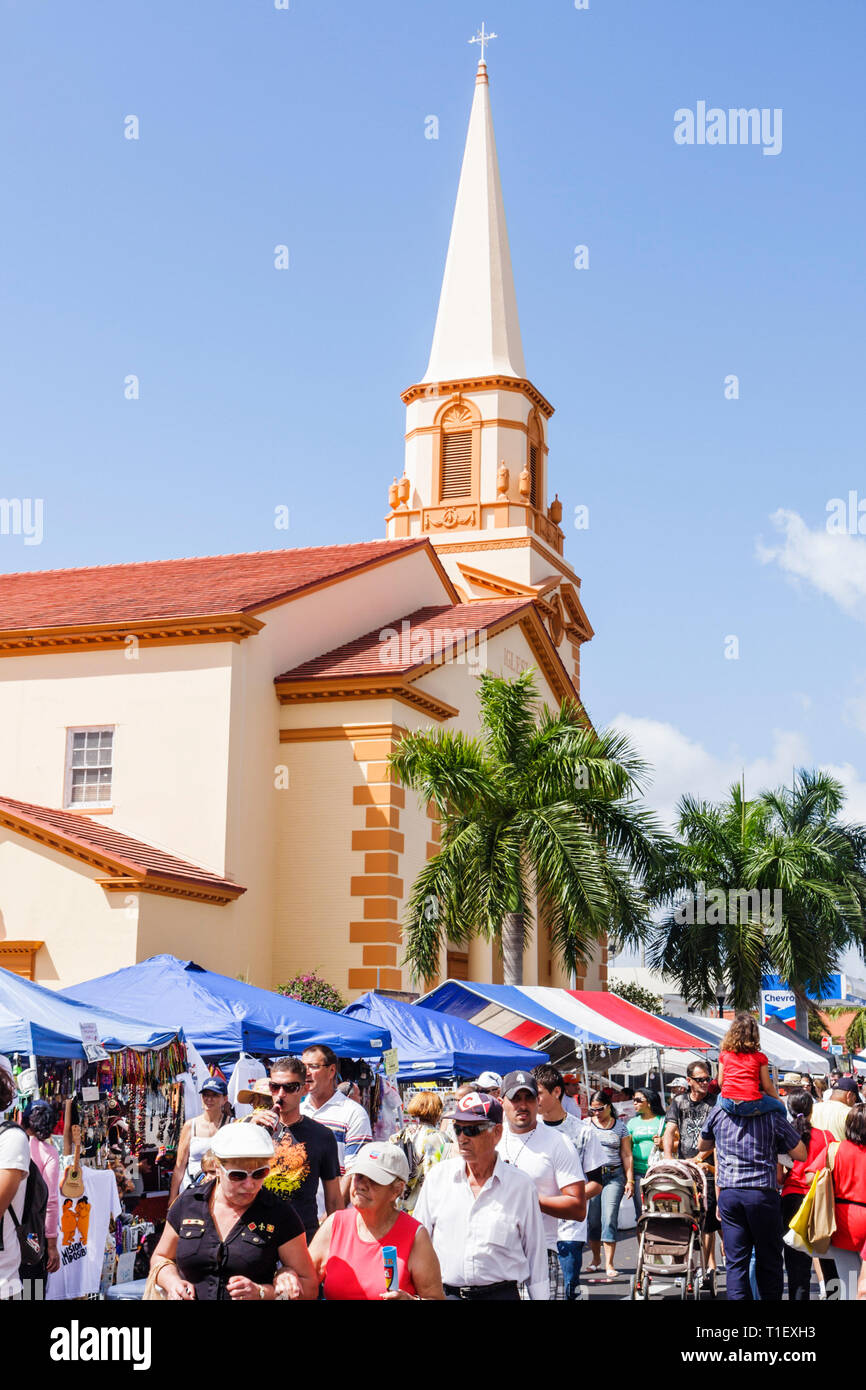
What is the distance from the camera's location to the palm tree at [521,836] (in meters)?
25.4

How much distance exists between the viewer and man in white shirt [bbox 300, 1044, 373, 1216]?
10172 millimetres

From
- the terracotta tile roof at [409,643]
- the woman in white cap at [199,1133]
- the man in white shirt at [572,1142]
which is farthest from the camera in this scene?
the terracotta tile roof at [409,643]

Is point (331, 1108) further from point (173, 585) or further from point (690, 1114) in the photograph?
point (173, 585)

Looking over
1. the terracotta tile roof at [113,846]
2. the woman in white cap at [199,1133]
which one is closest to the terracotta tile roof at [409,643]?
the terracotta tile roof at [113,846]

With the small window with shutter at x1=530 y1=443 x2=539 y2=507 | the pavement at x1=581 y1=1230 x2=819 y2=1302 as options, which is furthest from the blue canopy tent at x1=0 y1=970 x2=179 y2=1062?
the small window with shutter at x1=530 y1=443 x2=539 y2=507

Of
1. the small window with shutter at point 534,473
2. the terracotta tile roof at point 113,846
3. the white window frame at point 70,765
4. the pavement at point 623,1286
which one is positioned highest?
the small window with shutter at point 534,473

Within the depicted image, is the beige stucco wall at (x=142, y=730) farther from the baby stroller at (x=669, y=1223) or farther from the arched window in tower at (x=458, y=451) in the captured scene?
the arched window in tower at (x=458, y=451)

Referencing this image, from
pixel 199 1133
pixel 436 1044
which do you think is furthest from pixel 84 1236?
pixel 436 1044

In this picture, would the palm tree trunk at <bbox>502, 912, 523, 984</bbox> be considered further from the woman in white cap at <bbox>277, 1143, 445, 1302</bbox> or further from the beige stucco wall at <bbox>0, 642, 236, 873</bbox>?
the woman in white cap at <bbox>277, 1143, 445, 1302</bbox>

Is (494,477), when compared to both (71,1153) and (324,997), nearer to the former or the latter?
(324,997)

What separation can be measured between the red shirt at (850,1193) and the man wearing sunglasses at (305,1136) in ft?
10.2

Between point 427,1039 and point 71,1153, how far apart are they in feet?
23.9

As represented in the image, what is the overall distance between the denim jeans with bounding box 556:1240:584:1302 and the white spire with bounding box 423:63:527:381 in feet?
113

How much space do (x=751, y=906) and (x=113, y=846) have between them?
18495 millimetres
